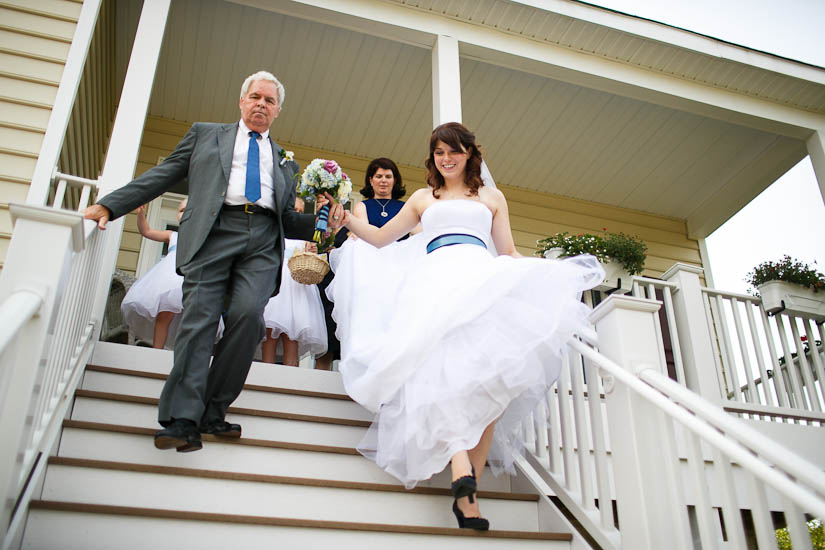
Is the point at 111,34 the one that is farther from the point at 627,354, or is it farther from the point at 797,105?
the point at 797,105

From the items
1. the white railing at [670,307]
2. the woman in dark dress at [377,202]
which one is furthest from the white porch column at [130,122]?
the white railing at [670,307]

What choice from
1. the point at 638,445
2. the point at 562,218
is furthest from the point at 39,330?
the point at 562,218

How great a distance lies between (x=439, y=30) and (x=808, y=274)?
3.31 metres

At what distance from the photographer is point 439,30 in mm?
4801

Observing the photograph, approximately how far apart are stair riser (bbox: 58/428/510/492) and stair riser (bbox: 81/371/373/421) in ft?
1.47

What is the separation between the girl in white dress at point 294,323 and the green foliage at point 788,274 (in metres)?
3.31

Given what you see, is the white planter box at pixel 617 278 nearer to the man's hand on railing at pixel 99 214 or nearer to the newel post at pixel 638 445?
the newel post at pixel 638 445

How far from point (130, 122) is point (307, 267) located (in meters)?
1.30

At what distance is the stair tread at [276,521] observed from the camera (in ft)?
6.75

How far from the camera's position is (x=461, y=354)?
249 centimetres

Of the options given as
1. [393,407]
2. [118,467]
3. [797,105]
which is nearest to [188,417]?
[118,467]

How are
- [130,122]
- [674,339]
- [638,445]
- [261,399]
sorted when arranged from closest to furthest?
[638,445] → [261,399] → [130,122] → [674,339]

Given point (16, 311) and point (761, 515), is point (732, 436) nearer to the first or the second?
point (761, 515)

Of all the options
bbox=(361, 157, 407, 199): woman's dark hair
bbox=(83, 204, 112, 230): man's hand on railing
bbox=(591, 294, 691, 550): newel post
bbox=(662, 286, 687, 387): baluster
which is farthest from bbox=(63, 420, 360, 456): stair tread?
bbox=(662, 286, 687, 387): baluster
